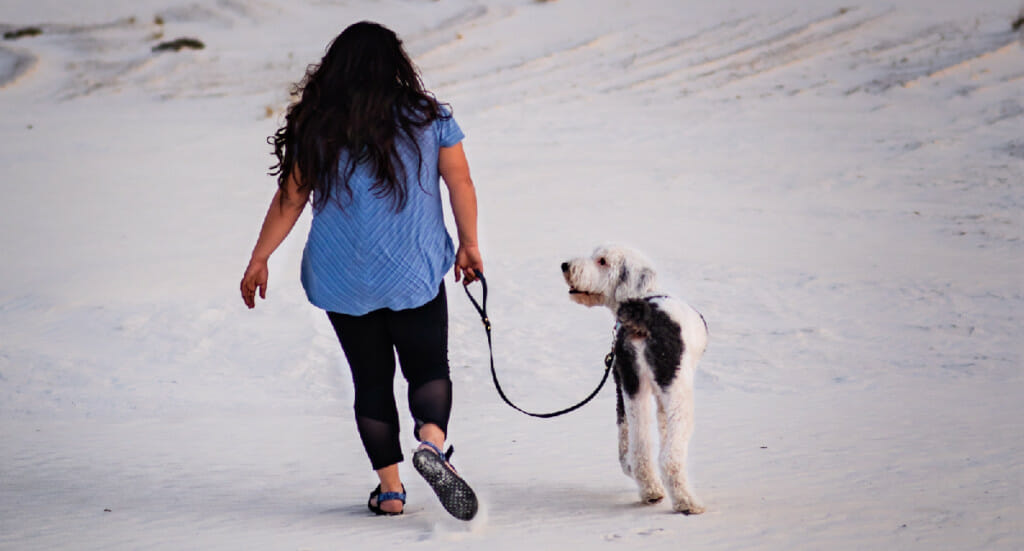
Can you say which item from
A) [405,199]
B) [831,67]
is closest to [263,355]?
[405,199]

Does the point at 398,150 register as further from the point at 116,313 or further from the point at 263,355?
the point at 116,313

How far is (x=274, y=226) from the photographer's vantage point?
4387 mm

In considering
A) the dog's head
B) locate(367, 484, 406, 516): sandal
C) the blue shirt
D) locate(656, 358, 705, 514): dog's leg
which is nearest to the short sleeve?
the blue shirt

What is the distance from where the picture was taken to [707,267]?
1125 centimetres

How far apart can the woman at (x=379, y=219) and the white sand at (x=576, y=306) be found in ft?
1.63

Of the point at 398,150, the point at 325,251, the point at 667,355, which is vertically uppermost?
the point at 398,150

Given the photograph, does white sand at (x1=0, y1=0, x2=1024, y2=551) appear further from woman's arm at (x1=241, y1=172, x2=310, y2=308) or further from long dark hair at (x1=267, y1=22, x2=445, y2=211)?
long dark hair at (x1=267, y1=22, x2=445, y2=211)

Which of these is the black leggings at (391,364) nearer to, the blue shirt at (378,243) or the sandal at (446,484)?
the blue shirt at (378,243)

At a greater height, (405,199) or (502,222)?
(405,199)

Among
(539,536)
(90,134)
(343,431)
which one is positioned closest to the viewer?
(539,536)

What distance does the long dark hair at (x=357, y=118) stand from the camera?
13.6 ft

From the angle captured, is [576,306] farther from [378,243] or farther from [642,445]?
[378,243]

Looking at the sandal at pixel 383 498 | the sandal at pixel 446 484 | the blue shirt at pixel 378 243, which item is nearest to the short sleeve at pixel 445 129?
the blue shirt at pixel 378 243

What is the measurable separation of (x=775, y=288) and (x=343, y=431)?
502 centimetres
